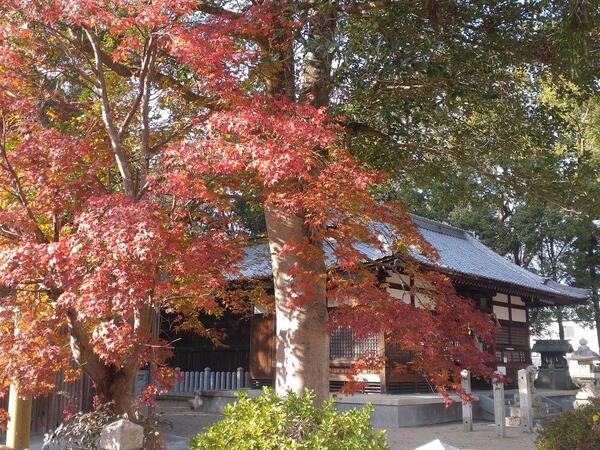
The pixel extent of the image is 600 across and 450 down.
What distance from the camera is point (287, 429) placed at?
464 centimetres

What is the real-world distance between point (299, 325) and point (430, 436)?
19.9 ft

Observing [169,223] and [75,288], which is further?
[169,223]

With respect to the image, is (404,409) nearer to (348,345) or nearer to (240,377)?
(348,345)

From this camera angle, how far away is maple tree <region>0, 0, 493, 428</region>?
Answer: 17.6ft

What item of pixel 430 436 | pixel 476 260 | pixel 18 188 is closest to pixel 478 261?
pixel 476 260

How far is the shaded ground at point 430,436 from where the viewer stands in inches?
400

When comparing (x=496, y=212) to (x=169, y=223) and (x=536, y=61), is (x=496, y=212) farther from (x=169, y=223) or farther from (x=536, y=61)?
(x=169, y=223)

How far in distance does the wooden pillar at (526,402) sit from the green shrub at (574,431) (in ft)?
17.2

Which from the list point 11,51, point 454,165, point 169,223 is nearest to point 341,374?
point 454,165

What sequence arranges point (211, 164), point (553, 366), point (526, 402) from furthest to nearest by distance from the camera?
point (553, 366) < point (526, 402) < point (211, 164)

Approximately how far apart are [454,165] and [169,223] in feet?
20.2

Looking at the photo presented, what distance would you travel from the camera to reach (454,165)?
1055 cm

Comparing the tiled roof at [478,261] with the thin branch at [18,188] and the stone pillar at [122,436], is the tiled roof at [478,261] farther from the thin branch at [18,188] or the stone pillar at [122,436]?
the stone pillar at [122,436]

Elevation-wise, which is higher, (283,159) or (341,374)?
(283,159)
